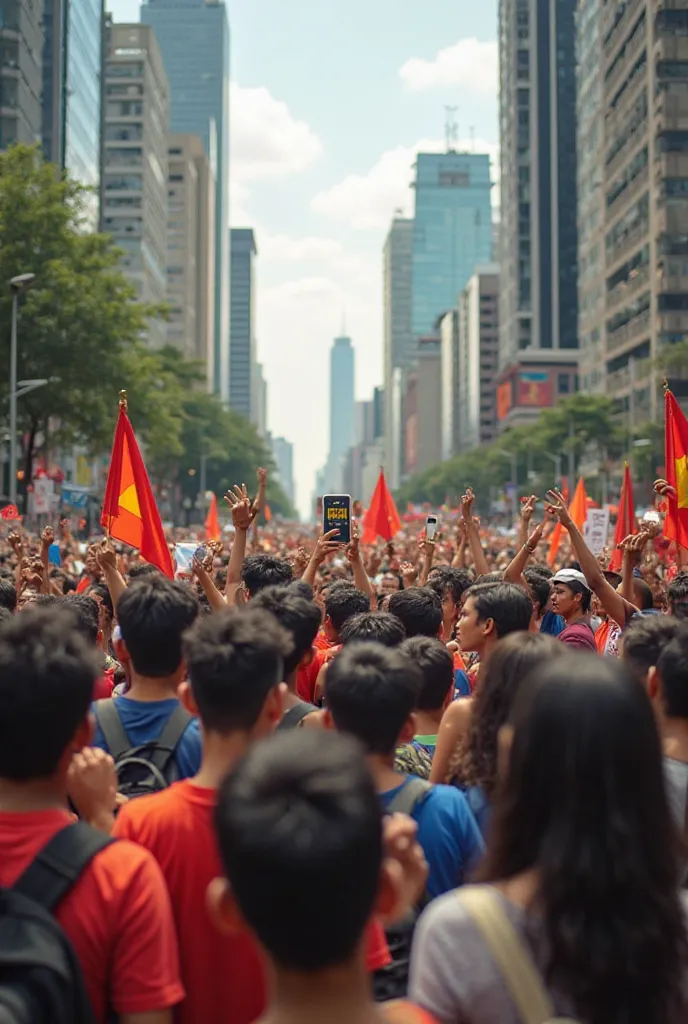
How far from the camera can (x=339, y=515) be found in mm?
10844

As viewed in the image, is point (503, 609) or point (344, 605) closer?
point (503, 609)

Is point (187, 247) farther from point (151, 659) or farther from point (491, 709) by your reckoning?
point (491, 709)

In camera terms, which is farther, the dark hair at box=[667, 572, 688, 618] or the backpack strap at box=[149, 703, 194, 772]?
the dark hair at box=[667, 572, 688, 618]

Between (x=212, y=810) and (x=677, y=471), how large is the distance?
9320mm

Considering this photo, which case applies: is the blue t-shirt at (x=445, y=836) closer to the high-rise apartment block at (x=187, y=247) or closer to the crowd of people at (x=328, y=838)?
the crowd of people at (x=328, y=838)

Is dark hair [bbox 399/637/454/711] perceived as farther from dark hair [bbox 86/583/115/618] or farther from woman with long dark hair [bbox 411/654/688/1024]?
dark hair [bbox 86/583/115/618]

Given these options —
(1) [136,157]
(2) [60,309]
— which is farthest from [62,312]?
(1) [136,157]

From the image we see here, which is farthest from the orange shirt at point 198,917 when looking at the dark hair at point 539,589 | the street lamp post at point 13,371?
the street lamp post at point 13,371

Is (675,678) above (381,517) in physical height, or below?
below

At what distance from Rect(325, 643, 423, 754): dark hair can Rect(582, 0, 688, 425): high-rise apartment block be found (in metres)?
63.1

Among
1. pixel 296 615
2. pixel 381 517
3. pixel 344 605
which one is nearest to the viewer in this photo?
pixel 296 615

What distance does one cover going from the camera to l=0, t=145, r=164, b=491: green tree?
119ft

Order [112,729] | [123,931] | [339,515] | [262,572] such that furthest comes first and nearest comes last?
[339,515] → [262,572] → [112,729] → [123,931]

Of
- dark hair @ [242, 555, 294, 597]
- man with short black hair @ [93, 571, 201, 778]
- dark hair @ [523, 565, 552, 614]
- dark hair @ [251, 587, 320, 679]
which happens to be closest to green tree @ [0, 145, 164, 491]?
dark hair @ [523, 565, 552, 614]
